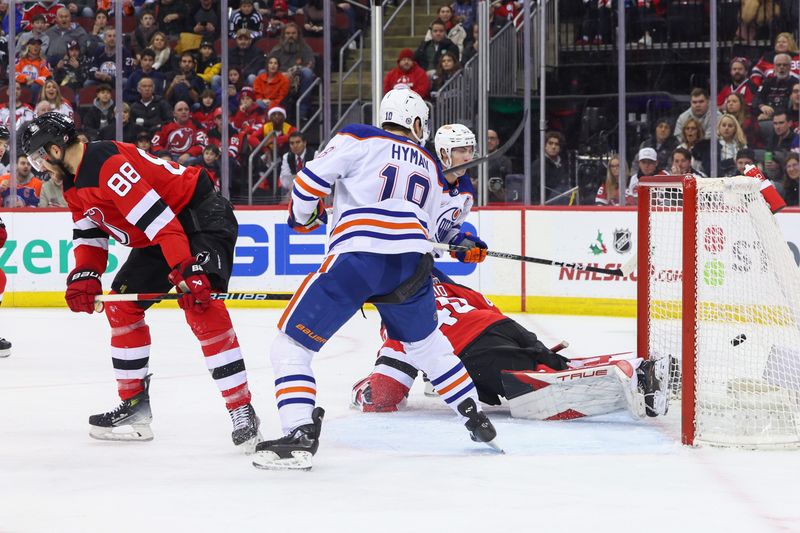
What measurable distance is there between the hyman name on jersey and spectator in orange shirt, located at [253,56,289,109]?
6176 millimetres

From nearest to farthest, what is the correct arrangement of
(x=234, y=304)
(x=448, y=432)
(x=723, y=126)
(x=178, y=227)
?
1. (x=178, y=227)
2. (x=448, y=432)
3. (x=723, y=126)
4. (x=234, y=304)

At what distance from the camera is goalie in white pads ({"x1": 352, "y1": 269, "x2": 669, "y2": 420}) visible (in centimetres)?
418

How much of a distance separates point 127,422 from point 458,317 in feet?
4.06

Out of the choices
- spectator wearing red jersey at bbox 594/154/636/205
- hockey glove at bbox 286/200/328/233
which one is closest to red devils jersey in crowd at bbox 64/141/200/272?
hockey glove at bbox 286/200/328/233

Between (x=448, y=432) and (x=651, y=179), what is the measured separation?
115cm

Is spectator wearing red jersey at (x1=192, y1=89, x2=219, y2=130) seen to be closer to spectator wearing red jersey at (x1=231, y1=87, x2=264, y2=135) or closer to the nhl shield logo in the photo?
spectator wearing red jersey at (x1=231, y1=87, x2=264, y2=135)

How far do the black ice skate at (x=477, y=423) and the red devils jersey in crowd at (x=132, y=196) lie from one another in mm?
934

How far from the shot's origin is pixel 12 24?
928 centimetres

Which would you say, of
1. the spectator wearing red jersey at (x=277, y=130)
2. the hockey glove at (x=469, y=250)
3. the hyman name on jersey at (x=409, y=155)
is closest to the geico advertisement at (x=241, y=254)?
the spectator wearing red jersey at (x=277, y=130)

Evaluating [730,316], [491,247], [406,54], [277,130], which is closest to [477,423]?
[730,316]

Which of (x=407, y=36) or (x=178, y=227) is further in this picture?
(x=407, y=36)

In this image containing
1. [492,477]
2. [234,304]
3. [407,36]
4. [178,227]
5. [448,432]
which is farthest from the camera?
[407,36]

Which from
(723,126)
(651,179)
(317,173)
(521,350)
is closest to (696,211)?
(651,179)

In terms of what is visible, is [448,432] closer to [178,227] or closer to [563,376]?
[563,376]
